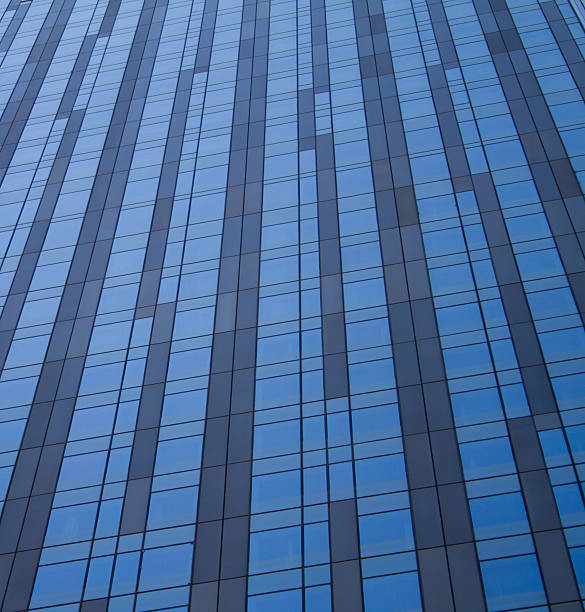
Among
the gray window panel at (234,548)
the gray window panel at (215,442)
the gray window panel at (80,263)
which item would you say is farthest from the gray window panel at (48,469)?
the gray window panel at (80,263)

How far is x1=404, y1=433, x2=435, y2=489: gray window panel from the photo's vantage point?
105 ft

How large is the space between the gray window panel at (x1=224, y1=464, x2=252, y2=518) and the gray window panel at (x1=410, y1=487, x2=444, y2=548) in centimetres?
628

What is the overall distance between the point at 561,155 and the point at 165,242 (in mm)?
19858

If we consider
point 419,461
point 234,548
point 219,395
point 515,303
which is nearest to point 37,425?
point 219,395

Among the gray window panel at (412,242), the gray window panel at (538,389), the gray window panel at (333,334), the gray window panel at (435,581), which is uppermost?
the gray window panel at (412,242)

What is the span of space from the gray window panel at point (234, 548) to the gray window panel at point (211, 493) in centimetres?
68

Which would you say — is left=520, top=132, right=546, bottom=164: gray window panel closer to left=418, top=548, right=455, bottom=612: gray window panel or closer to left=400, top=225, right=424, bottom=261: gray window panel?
left=400, top=225, right=424, bottom=261: gray window panel

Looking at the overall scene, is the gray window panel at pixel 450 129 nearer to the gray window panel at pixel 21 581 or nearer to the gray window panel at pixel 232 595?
the gray window panel at pixel 232 595

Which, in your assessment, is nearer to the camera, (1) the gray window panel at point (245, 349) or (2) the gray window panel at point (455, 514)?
(2) the gray window panel at point (455, 514)

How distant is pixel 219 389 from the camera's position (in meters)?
36.9

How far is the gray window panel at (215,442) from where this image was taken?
34562 mm

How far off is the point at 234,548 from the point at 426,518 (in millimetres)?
7001

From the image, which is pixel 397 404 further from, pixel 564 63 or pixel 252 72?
pixel 252 72

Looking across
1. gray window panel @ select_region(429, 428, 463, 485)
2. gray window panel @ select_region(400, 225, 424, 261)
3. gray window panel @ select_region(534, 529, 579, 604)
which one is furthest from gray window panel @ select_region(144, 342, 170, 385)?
gray window panel @ select_region(534, 529, 579, 604)
